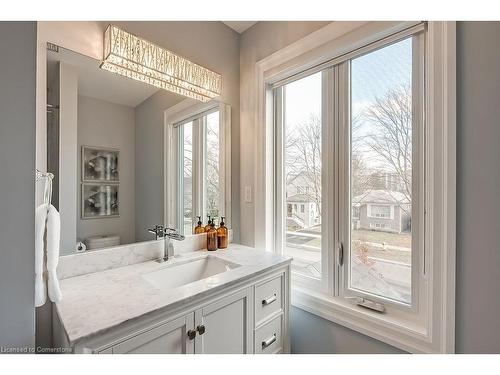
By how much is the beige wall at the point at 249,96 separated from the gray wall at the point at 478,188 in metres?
1.00

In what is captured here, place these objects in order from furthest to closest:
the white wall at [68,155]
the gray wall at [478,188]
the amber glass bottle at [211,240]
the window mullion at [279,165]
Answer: the window mullion at [279,165], the amber glass bottle at [211,240], the white wall at [68,155], the gray wall at [478,188]

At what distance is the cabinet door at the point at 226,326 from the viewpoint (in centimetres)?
94

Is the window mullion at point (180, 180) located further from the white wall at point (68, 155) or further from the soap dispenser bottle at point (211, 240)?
the white wall at point (68, 155)

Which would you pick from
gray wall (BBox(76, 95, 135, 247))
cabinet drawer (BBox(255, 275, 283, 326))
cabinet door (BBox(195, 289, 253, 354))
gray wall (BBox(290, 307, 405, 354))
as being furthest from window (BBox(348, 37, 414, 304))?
gray wall (BBox(76, 95, 135, 247))

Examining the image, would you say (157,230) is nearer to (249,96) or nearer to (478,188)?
(249,96)

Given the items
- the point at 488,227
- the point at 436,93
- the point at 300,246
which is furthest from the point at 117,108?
the point at 488,227

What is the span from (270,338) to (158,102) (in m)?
1.39

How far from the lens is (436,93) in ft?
3.23

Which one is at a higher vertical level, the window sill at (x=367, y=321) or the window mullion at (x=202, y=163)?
the window mullion at (x=202, y=163)

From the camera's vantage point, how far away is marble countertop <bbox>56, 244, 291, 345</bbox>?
28.0 inches

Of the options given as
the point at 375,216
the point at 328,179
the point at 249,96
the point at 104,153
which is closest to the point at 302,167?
the point at 328,179

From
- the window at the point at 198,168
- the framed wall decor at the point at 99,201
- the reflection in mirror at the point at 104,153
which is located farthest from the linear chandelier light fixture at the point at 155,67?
the framed wall decor at the point at 99,201

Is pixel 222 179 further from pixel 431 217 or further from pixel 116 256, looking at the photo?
pixel 431 217

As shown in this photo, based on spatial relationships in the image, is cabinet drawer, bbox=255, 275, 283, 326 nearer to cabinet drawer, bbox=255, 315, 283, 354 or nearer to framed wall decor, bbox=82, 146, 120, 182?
cabinet drawer, bbox=255, 315, 283, 354
